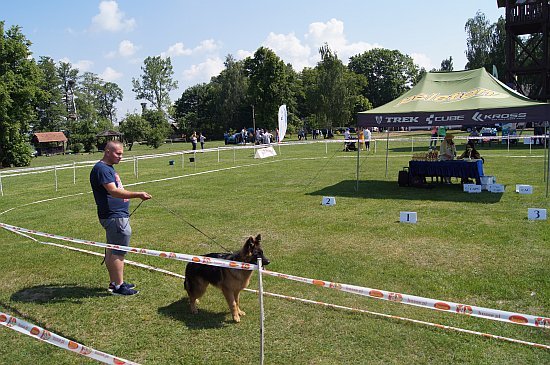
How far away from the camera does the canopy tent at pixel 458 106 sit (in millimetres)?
11039

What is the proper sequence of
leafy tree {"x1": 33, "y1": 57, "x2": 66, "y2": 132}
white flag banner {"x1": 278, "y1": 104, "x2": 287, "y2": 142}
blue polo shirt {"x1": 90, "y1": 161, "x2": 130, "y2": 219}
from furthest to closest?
leafy tree {"x1": 33, "y1": 57, "x2": 66, "y2": 132}
white flag banner {"x1": 278, "y1": 104, "x2": 287, "y2": 142}
blue polo shirt {"x1": 90, "y1": 161, "x2": 130, "y2": 219}

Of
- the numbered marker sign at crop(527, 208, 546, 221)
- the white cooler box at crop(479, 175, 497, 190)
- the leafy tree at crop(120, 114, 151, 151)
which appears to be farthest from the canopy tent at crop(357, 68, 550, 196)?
the leafy tree at crop(120, 114, 151, 151)

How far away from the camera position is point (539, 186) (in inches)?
488

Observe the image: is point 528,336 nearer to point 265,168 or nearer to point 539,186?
point 539,186

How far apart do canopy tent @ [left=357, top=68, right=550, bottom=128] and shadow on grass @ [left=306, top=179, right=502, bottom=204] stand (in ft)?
6.26

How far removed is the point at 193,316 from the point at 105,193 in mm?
1853

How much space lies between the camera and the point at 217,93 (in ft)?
251

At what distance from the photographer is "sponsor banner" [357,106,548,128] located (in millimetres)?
10828

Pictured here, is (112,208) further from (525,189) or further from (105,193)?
(525,189)

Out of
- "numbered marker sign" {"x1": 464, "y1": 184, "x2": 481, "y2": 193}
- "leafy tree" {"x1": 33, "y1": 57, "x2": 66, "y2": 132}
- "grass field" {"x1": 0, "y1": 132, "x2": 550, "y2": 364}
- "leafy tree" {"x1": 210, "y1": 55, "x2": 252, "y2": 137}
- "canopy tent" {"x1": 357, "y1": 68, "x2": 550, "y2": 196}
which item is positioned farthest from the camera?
"leafy tree" {"x1": 210, "y1": 55, "x2": 252, "y2": 137}

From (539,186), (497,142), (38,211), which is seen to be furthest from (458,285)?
(497,142)

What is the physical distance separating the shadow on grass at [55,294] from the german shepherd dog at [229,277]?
1490mm

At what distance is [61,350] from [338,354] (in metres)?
2.66

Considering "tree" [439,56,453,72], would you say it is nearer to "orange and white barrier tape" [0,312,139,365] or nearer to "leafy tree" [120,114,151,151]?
"leafy tree" [120,114,151,151]
